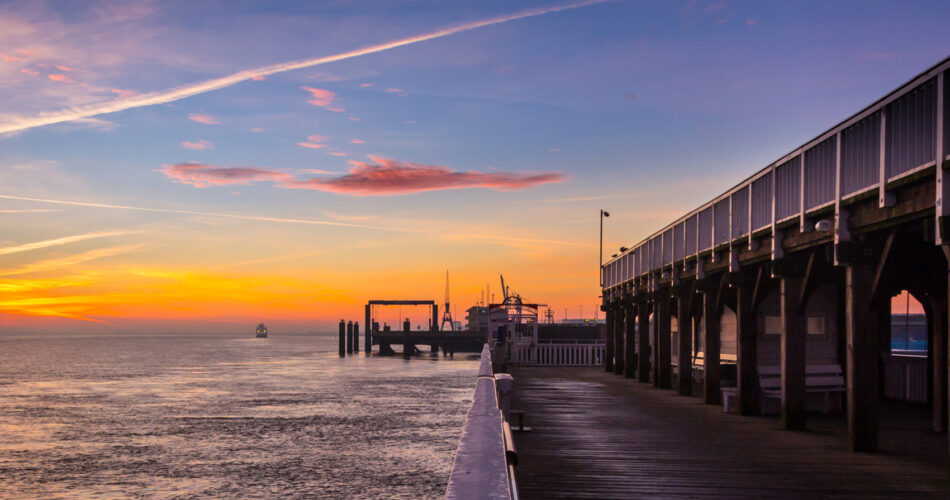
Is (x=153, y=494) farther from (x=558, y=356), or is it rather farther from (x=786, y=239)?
(x=558, y=356)

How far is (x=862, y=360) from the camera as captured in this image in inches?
493

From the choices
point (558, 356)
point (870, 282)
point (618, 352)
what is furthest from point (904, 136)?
point (558, 356)

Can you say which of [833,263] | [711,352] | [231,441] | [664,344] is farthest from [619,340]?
[833,263]

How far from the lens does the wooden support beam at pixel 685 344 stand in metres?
23.3

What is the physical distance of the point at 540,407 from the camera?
19.5m

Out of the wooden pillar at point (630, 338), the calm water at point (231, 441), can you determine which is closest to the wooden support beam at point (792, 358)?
the calm water at point (231, 441)

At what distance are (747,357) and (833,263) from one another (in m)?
5.12

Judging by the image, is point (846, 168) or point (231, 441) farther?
point (231, 441)

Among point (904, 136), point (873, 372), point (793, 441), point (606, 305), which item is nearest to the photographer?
point (904, 136)

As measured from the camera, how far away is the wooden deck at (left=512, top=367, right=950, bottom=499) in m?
9.70

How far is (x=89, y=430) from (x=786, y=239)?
35.8m

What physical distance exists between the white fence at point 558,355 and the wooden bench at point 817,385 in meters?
21.8

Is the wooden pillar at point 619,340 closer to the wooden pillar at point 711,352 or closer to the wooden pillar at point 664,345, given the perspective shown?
the wooden pillar at point 664,345

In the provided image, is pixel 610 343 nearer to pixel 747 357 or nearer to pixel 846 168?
pixel 747 357
